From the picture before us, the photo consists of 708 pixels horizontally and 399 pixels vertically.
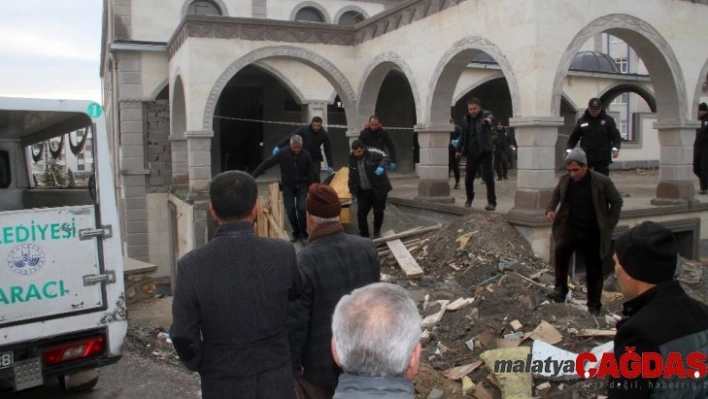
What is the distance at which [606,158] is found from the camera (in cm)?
850

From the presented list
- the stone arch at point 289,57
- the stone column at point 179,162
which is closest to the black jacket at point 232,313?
the stone arch at point 289,57

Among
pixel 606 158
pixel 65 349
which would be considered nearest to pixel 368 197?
pixel 606 158

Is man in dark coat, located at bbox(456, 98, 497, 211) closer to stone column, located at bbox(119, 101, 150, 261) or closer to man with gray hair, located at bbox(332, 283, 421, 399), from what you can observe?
man with gray hair, located at bbox(332, 283, 421, 399)

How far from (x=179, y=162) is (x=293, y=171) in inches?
293

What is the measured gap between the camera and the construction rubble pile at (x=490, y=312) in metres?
5.09

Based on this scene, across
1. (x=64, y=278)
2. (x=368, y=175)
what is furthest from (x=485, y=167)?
(x=64, y=278)

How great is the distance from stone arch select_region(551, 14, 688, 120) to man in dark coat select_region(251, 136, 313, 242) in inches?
146

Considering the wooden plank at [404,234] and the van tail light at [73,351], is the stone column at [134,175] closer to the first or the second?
the wooden plank at [404,234]

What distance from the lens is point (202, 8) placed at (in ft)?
61.9

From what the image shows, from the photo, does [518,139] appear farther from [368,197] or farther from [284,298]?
[284,298]

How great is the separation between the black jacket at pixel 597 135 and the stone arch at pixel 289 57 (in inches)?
249

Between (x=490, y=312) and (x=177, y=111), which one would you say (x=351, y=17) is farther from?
(x=490, y=312)

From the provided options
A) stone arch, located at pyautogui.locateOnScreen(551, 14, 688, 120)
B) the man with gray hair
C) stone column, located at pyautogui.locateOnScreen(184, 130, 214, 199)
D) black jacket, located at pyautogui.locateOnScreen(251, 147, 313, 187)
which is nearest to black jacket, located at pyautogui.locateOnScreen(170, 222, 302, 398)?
the man with gray hair

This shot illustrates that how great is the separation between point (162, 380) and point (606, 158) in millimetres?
6480
